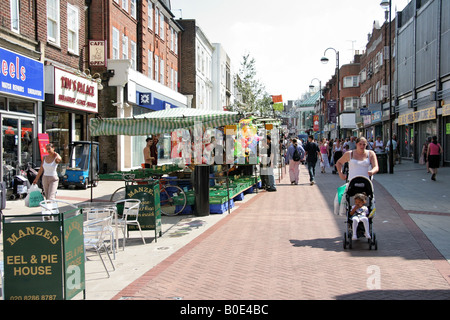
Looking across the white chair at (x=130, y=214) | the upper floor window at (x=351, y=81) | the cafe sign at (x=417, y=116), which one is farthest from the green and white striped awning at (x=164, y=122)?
the upper floor window at (x=351, y=81)

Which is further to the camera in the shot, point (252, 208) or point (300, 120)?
point (300, 120)

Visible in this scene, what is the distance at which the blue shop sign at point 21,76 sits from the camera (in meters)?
13.2

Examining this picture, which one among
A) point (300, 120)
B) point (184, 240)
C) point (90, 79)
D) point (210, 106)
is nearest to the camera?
point (184, 240)

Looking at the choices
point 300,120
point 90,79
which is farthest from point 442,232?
point 300,120

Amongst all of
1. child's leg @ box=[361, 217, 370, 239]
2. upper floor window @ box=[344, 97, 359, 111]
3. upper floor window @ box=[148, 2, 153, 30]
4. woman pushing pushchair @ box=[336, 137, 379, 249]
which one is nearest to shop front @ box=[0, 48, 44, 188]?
woman pushing pushchair @ box=[336, 137, 379, 249]

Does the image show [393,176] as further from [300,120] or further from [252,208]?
[300,120]

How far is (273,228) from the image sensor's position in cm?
946

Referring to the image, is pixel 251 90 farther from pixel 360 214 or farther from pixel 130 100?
pixel 360 214

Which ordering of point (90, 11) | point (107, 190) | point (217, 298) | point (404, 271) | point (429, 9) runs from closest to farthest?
point (217, 298) < point (404, 271) < point (107, 190) < point (90, 11) < point (429, 9)

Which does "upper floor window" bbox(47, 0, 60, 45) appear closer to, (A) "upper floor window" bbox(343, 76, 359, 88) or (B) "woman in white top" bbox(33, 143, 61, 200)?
(B) "woman in white top" bbox(33, 143, 61, 200)

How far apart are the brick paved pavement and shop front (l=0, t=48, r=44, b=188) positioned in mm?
7805

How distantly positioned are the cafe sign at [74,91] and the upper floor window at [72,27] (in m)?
1.42

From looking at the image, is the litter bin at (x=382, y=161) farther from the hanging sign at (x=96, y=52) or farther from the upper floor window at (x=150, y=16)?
the upper floor window at (x=150, y=16)

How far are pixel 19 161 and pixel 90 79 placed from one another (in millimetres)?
6106
